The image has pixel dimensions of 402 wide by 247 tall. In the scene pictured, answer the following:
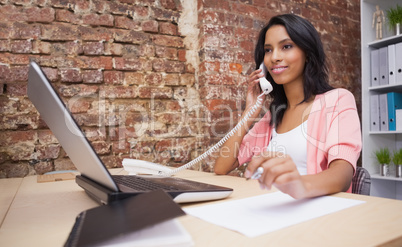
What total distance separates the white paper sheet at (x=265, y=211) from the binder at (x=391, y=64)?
2.26m

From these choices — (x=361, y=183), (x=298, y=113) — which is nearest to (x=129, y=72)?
(x=298, y=113)

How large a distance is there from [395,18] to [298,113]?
1.72 m

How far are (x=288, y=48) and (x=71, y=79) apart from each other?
132 centimetres

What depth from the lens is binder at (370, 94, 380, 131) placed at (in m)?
2.64

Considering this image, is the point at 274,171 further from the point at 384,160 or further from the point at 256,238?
the point at 384,160

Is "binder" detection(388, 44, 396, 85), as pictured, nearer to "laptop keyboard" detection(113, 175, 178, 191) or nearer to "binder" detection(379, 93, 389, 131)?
"binder" detection(379, 93, 389, 131)

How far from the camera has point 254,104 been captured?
168 cm

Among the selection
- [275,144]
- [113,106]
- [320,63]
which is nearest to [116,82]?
[113,106]

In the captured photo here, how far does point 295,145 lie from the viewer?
1464 mm

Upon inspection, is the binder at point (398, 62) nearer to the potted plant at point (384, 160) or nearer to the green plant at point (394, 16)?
the green plant at point (394, 16)

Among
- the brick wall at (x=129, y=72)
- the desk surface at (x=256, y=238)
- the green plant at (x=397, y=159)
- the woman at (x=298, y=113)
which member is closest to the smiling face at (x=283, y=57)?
the woman at (x=298, y=113)

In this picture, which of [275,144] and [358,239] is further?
[275,144]

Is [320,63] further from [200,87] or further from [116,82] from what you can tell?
[116,82]

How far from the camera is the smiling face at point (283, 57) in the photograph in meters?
1.58
